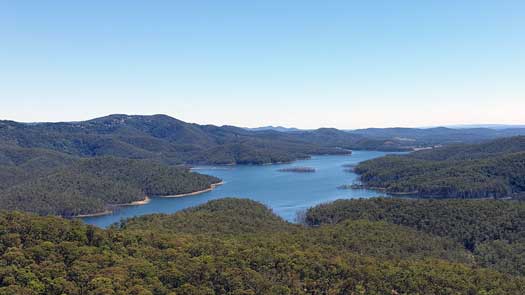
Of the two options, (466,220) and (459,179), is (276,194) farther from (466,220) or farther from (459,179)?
(466,220)

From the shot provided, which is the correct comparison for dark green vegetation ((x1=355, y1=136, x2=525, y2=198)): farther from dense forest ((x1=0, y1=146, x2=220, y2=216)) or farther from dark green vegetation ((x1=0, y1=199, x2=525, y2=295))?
A: dark green vegetation ((x1=0, y1=199, x2=525, y2=295))

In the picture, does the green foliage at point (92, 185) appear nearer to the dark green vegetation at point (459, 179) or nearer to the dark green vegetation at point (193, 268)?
the dark green vegetation at point (459, 179)

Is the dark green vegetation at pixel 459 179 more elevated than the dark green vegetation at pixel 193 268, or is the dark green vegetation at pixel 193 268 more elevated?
the dark green vegetation at pixel 193 268

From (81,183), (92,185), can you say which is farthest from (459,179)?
(81,183)

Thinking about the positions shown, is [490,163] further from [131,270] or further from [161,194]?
[131,270]

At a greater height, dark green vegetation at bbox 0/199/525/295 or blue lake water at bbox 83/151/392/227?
dark green vegetation at bbox 0/199/525/295

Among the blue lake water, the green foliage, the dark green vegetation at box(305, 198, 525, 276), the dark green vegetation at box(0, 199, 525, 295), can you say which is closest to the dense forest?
the green foliage

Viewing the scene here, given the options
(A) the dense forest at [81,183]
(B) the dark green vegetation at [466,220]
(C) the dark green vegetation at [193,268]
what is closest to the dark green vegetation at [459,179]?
(B) the dark green vegetation at [466,220]
